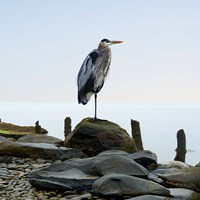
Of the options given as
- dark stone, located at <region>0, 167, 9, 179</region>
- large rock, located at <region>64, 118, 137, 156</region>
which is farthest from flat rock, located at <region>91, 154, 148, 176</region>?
large rock, located at <region>64, 118, 137, 156</region>

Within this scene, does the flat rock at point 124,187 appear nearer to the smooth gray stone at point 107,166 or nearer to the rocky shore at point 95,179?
the rocky shore at point 95,179

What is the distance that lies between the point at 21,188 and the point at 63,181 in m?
0.88

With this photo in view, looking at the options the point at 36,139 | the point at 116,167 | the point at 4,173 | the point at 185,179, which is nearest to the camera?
the point at 185,179

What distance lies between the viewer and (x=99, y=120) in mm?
11875

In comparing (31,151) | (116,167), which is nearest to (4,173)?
(31,151)

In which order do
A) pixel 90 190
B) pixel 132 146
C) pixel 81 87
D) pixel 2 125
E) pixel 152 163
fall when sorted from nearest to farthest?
pixel 90 190
pixel 152 163
pixel 132 146
pixel 81 87
pixel 2 125

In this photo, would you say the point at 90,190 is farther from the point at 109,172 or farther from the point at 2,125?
the point at 2,125

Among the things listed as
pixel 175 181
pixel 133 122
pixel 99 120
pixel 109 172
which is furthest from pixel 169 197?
pixel 133 122

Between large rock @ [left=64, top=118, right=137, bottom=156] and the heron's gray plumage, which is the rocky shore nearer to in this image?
large rock @ [left=64, top=118, right=137, bottom=156]

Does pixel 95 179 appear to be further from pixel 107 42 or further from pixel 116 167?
pixel 107 42

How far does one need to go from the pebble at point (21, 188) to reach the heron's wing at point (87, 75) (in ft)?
12.0

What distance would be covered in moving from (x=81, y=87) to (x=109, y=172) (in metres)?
5.57

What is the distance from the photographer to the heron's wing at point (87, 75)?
487 inches

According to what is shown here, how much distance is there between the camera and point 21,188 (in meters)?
7.33
